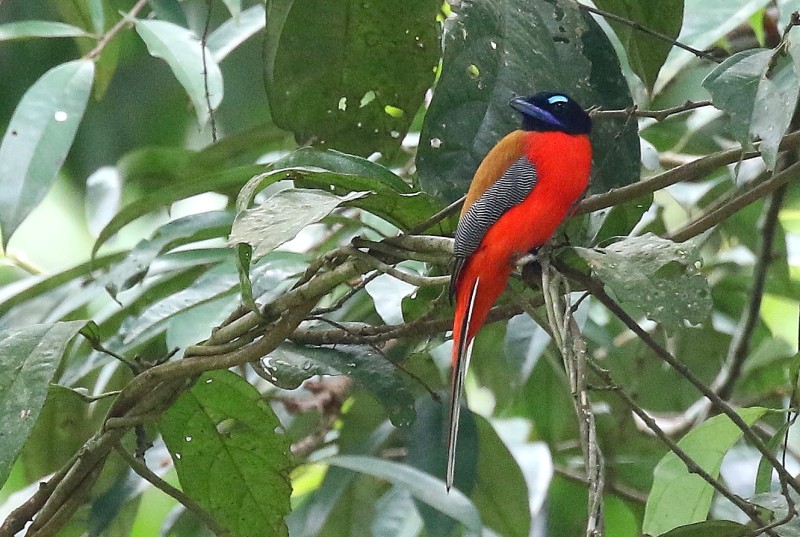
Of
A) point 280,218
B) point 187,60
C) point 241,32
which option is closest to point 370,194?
point 280,218

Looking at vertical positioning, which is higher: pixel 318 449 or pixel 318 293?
pixel 318 293

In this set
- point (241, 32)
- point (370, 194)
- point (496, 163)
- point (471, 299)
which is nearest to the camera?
point (370, 194)

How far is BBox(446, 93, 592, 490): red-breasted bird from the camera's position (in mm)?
1439

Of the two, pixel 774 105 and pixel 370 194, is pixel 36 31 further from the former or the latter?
pixel 774 105

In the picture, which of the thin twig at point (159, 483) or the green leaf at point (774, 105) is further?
the thin twig at point (159, 483)

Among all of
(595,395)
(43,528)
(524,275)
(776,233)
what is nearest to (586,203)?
(524,275)

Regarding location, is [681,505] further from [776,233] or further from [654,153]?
[776,233]

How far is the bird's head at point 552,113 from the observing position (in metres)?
1.52

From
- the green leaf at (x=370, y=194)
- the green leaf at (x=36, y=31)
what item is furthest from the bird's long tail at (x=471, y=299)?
the green leaf at (x=36, y=31)

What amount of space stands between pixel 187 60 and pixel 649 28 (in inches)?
33.5

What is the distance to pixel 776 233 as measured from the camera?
2227mm

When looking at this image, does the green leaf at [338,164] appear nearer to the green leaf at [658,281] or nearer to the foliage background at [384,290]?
the foliage background at [384,290]

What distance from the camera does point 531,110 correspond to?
1.57m

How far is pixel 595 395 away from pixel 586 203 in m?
1.20
